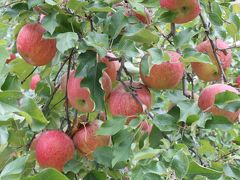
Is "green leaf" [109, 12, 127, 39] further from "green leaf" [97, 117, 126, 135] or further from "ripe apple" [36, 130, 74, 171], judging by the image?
"ripe apple" [36, 130, 74, 171]

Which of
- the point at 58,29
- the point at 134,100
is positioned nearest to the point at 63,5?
the point at 58,29

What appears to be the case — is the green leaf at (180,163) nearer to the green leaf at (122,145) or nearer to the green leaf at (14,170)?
the green leaf at (122,145)

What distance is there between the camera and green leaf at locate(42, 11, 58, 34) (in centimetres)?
110

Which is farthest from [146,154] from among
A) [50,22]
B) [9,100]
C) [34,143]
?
[34,143]

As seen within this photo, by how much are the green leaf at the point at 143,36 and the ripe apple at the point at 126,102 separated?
138 millimetres

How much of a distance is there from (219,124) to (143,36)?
303mm

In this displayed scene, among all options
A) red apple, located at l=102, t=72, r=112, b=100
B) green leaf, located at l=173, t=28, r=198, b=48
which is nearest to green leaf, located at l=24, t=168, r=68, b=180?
red apple, located at l=102, t=72, r=112, b=100

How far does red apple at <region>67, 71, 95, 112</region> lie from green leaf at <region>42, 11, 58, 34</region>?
17 centimetres

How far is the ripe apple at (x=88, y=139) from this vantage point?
1.26 metres

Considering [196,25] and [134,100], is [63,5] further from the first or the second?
[196,25]

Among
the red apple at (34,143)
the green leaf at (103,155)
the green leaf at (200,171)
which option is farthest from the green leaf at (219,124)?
the red apple at (34,143)

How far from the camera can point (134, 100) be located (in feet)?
3.97

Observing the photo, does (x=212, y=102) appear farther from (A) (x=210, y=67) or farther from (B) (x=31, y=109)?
(B) (x=31, y=109)

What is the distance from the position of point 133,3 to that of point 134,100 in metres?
0.25
